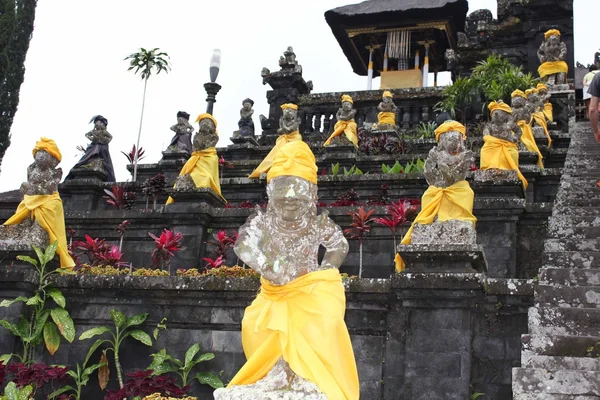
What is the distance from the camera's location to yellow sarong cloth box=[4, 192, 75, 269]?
304 inches

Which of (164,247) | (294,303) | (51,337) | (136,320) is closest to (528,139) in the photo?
(164,247)

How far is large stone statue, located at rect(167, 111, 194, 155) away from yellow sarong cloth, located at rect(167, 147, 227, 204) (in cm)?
441

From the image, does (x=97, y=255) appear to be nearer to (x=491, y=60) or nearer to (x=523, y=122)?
(x=523, y=122)

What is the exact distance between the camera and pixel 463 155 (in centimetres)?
685

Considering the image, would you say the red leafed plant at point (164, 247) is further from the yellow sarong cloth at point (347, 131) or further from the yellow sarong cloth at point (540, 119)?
the yellow sarong cloth at point (540, 119)

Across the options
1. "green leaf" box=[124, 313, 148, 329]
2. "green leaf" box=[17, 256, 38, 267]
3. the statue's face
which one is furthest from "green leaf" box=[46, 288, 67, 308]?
the statue's face

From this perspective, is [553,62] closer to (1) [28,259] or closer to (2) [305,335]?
(1) [28,259]

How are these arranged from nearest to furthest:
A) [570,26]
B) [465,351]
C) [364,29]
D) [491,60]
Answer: [465,351] → [491,60] → [570,26] → [364,29]

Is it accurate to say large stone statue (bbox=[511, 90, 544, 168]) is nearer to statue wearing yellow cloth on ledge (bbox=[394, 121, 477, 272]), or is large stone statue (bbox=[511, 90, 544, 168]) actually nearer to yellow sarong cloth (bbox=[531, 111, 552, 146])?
yellow sarong cloth (bbox=[531, 111, 552, 146])

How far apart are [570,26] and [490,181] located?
11.4 meters

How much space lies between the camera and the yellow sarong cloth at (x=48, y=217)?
7727 millimetres

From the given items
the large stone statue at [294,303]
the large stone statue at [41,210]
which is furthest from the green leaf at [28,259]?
the large stone statue at [294,303]

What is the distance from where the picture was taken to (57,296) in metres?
7.17

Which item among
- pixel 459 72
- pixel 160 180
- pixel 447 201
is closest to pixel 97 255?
pixel 160 180
